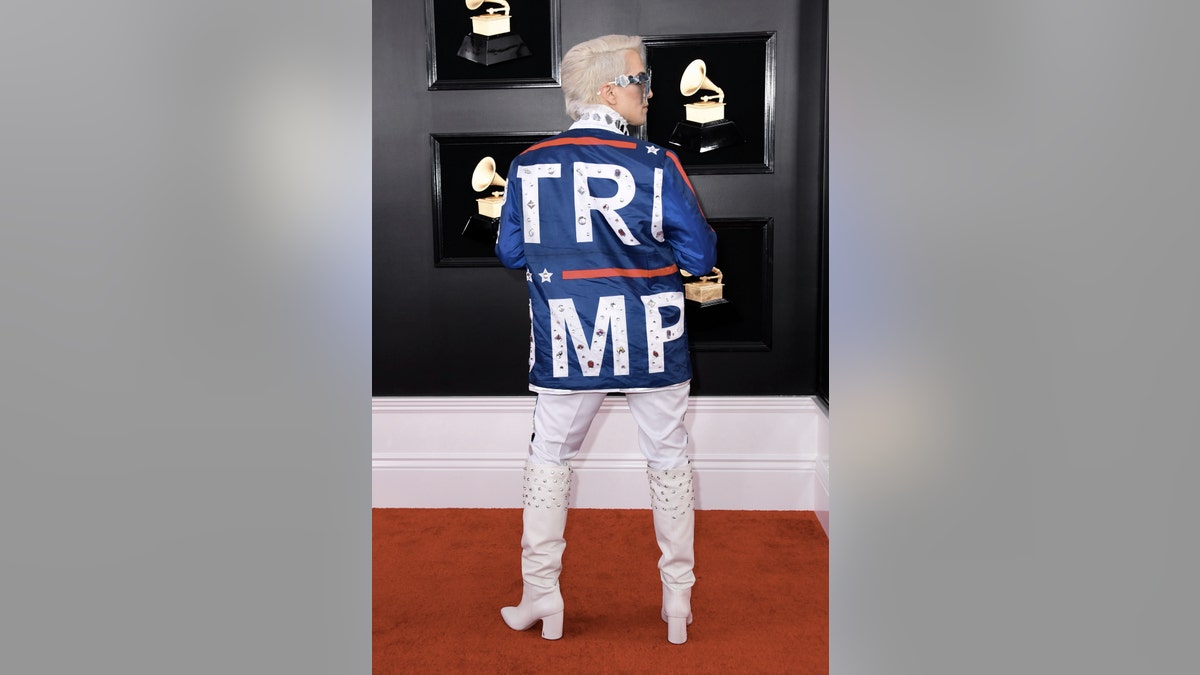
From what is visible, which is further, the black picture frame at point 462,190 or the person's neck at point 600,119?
the black picture frame at point 462,190

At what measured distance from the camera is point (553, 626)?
2.43 metres

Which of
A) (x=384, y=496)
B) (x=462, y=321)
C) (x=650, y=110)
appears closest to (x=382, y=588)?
(x=384, y=496)

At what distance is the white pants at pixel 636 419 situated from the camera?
94.0 inches

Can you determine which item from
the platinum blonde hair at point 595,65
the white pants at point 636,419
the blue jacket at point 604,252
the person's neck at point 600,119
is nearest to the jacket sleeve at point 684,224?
the blue jacket at point 604,252

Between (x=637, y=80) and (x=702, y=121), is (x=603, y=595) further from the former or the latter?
(x=702, y=121)

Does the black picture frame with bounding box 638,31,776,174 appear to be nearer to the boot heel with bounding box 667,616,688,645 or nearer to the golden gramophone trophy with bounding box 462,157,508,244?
the golden gramophone trophy with bounding box 462,157,508,244

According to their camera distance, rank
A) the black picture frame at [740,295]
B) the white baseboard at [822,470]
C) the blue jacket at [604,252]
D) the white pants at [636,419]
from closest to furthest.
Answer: the blue jacket at [604,252], the white pants at [636,419], the white baseboard at [822,470], the black picture frame at [740,295]

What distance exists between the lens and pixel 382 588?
281cm

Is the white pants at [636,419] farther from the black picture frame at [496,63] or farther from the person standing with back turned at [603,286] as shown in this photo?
the black picture frame at [496,63]

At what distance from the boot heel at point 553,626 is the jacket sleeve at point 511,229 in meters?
1.01

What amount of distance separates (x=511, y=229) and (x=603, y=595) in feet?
4.05

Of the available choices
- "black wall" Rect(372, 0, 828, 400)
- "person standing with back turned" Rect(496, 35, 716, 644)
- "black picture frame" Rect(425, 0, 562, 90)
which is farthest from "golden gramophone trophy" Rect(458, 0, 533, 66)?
"person standing with back turned" Rect(496, 35, 716, 644)

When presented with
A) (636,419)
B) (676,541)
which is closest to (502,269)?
(636,419)
